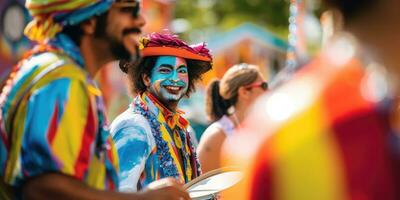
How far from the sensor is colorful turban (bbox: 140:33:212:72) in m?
5.26

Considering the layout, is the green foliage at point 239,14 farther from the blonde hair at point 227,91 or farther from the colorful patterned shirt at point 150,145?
the colorful patterned shirt at point 150,145

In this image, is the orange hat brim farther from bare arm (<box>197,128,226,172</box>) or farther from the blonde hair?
the blonde hair

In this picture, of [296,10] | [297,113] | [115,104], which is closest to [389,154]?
[297,113]

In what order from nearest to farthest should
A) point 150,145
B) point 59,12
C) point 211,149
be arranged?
point 59,12
point 150,145
point 211,149

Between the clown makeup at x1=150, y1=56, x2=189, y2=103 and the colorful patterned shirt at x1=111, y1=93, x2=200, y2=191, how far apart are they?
0.24 feet

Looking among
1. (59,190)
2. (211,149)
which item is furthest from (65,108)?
(211,149)

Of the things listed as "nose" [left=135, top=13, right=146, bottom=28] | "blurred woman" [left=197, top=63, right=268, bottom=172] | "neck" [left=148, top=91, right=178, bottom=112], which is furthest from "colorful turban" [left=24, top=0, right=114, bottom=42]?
A: "blurred woman" [left=197, top=63, right=268, bottom=172]

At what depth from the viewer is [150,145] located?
4.68 m

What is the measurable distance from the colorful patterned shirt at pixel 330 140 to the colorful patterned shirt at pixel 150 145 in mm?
2550

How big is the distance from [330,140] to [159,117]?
10.8 feet

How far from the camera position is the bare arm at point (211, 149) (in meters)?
6.64

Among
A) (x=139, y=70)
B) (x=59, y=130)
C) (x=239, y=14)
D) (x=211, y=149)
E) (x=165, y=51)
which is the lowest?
(x=211, y=149)

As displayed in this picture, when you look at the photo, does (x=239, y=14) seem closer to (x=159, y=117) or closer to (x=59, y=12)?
(x=159, y=117)

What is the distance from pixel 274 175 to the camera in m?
1.72
